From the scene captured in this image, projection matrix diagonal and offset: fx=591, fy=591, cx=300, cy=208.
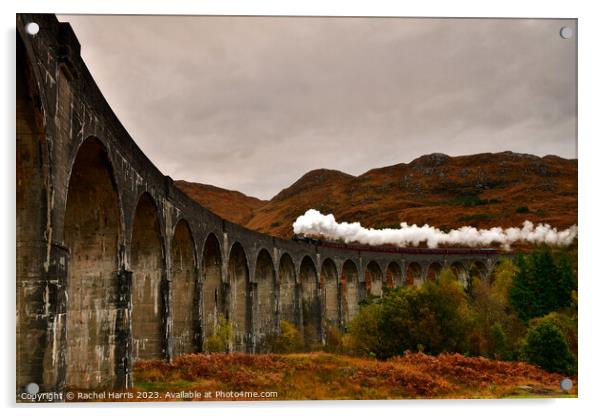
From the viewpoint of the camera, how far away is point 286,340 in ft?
94.8

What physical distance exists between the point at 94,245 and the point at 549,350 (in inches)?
396

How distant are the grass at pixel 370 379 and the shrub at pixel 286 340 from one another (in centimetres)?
1475

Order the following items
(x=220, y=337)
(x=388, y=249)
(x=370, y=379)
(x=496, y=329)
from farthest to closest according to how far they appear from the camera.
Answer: (x=388, y=249), (x=220, y=337), (x=496, y=329), (x=370, y=379)

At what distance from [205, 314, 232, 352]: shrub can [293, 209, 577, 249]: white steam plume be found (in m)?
7.94

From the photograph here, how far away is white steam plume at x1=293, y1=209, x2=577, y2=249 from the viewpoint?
1424cm

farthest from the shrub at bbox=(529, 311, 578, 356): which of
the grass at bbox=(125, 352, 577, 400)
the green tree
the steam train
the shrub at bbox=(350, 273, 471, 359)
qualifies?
the steam train

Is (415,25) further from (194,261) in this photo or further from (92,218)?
(194,261)

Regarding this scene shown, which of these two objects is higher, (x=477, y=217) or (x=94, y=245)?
(x=477, y=217)

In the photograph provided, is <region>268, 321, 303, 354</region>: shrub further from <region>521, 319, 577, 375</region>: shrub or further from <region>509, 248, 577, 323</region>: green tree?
<region>521, 319, 577, 375</region>: shrub

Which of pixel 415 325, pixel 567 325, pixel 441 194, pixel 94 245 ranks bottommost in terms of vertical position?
pixel 415 325

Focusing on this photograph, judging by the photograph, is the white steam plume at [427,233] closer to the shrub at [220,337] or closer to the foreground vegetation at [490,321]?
the foreground vegetation at [490,321]

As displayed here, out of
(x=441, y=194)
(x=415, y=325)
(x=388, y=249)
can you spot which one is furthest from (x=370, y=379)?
(x=388, y=249)

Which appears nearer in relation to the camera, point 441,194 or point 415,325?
point 415,325

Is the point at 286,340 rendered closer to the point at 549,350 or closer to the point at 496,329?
the point at 496,329
